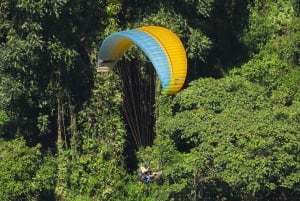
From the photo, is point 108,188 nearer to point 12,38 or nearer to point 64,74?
point 64,74

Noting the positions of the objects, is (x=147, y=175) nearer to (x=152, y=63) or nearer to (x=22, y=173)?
(x=22, y=173)

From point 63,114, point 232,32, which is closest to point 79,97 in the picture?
point 63,114

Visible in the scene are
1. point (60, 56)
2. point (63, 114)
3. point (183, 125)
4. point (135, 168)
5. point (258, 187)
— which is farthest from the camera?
point (135, 168)

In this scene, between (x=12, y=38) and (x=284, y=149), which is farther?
(x=12, y=38)

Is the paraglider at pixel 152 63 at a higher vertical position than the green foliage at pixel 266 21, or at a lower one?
lower

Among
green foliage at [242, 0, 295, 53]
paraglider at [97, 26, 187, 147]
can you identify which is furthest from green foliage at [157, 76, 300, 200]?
green foliage at [242, 0, 295, 53]

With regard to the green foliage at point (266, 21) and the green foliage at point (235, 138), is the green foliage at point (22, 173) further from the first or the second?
the green foliage at point (266, 21)

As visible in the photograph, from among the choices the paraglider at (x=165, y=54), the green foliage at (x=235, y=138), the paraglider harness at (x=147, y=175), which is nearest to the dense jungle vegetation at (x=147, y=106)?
the green foliage at (x=235, y=138)
